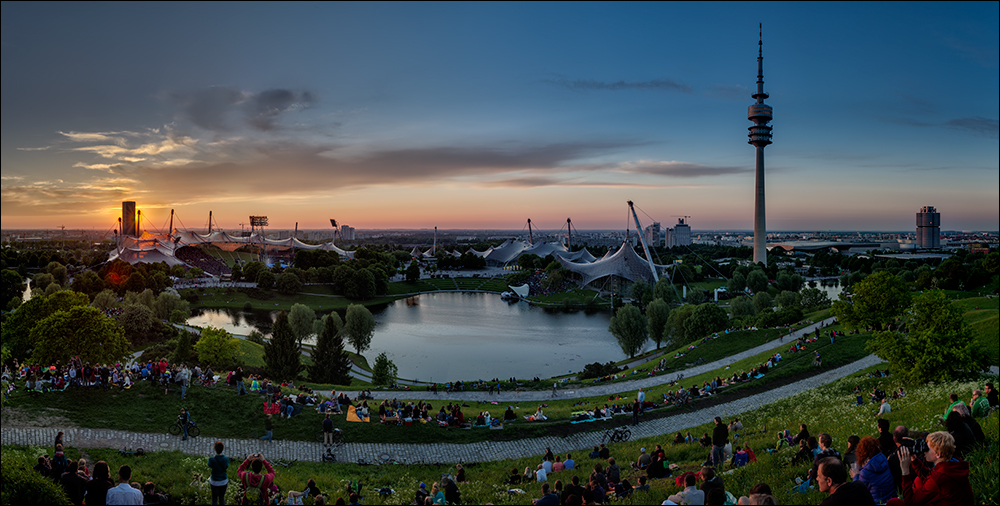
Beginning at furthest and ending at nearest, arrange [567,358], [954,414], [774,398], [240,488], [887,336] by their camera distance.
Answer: [567,358] < [774,398] < [887,336] < [240,488] < [954,414]

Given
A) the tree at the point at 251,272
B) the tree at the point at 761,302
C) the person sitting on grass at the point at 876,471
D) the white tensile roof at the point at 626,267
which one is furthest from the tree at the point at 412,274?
the person sitting on grass at the point at 876,471


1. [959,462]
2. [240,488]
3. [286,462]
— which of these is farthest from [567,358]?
[959,462]

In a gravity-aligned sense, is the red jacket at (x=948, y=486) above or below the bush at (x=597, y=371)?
above

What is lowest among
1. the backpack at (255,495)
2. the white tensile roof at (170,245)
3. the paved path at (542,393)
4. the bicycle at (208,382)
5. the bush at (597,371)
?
the bush at (597,371)

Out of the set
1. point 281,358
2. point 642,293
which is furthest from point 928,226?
point 281,358

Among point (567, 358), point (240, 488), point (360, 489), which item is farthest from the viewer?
point (567, 358)

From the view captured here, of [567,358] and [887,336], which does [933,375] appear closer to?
[887,336]

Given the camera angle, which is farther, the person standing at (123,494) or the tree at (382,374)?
the tree at (382,374)

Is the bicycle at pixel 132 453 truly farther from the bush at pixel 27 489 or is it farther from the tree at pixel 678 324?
the tree at pixel 678 324
